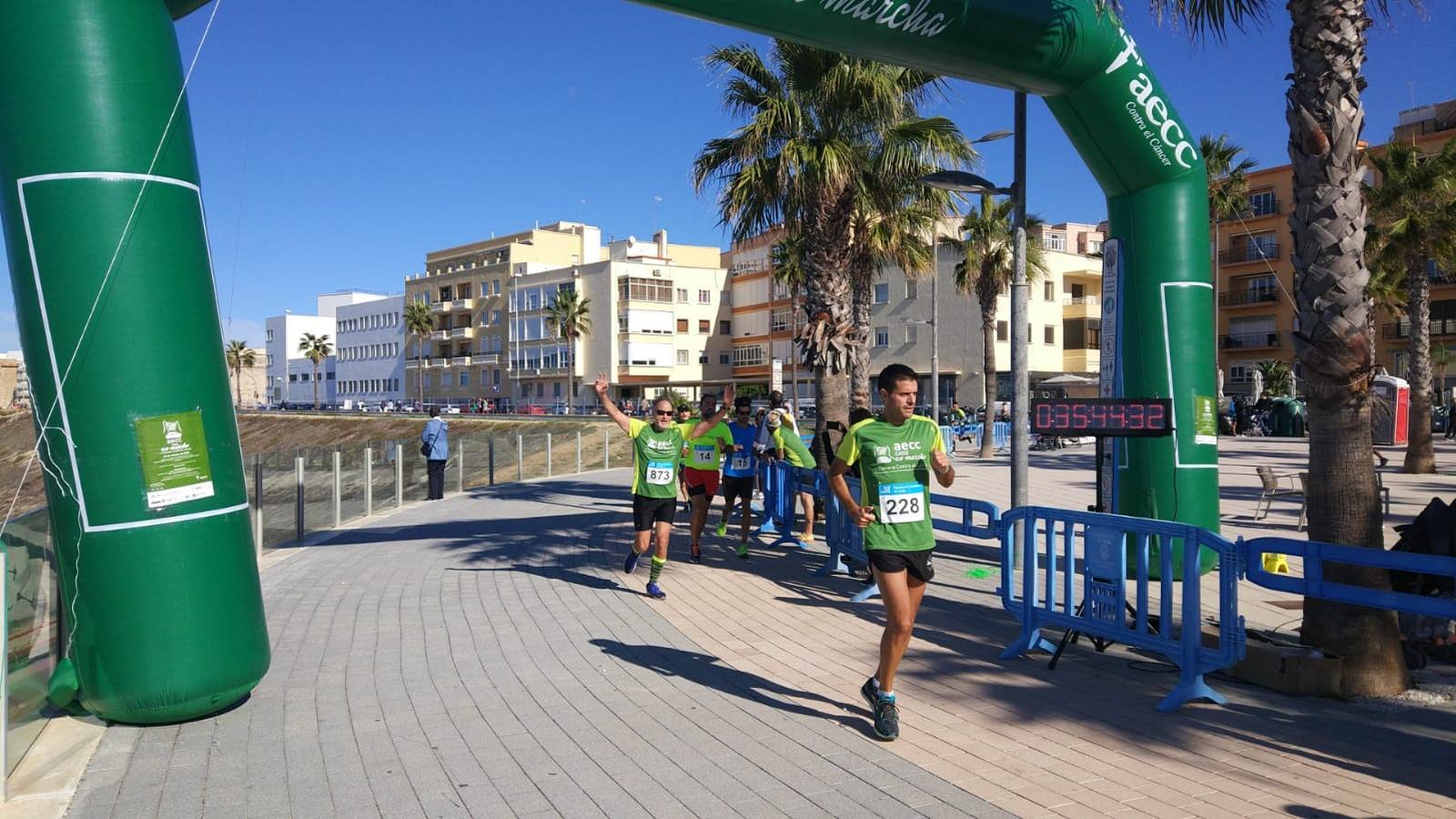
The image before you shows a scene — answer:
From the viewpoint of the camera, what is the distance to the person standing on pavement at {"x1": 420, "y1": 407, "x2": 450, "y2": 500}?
1855 cm

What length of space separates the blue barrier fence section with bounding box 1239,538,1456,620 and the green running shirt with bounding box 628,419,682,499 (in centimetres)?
478

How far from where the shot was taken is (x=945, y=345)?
5694 cm

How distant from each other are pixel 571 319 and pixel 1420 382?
5830 cm

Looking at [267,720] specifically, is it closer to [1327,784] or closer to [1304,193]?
[1327,784]

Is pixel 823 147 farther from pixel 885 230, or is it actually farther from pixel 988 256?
pixel 988 256

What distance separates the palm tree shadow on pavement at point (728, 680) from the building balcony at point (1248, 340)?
184ft

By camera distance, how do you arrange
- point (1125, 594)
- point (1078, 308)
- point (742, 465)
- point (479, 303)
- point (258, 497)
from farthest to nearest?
point (479, 303), point (1078, 308), point (742, 465), point (258, 497), point (1125, 594)

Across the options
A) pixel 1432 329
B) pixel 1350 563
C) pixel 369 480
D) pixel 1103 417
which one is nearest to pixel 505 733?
pixel 1350 563

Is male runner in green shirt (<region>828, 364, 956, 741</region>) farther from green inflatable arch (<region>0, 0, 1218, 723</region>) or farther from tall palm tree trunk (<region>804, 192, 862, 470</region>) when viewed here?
tall palm tree trunk (<region>804, 192, 862, 470</region>)

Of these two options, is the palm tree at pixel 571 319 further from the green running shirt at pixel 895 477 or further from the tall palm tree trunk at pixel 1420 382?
the green running shirt at pixel 895 477

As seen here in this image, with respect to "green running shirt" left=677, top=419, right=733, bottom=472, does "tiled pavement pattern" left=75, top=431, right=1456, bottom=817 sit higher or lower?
lower

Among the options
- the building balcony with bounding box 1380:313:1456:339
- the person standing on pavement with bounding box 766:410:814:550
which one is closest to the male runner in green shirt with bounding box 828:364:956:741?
the person standing on pavement with bounding box 766:410:814:550

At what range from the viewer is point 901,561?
5.31 metres

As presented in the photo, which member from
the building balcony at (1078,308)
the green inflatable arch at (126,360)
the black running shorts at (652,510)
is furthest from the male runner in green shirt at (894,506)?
the building balcony at (1078,308)
